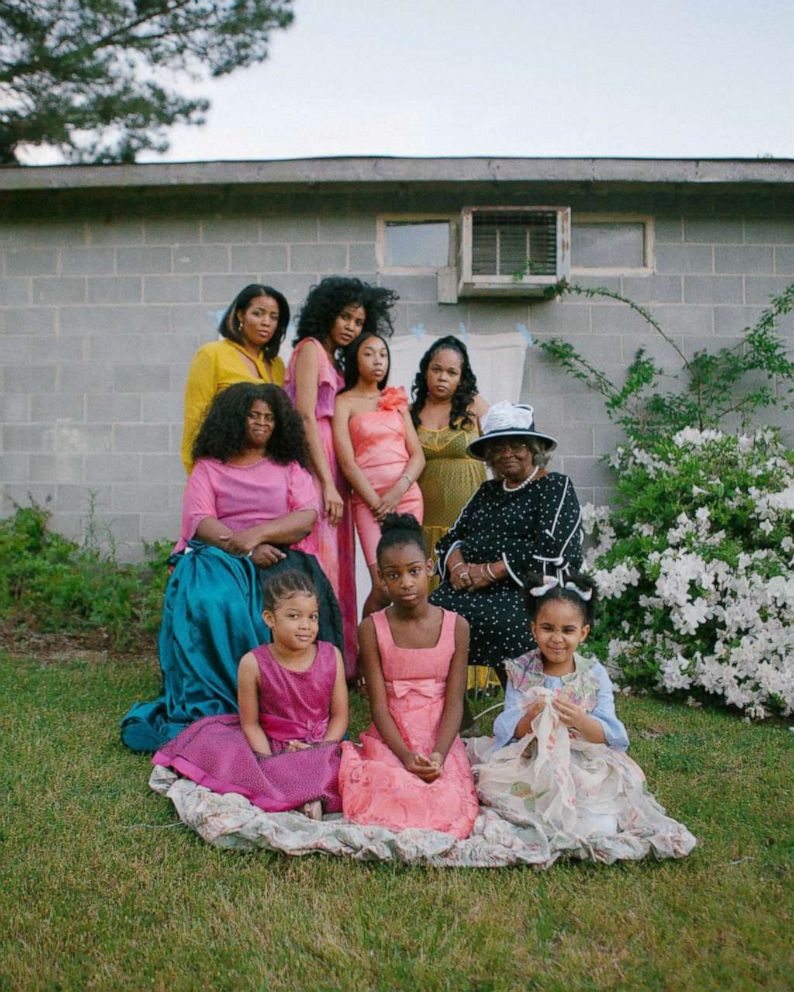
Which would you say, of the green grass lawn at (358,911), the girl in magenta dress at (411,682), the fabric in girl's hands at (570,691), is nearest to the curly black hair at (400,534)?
the girl in magenta dress at (411,682)

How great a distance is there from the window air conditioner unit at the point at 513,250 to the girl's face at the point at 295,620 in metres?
3.45

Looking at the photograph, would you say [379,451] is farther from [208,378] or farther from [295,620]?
[295,620]

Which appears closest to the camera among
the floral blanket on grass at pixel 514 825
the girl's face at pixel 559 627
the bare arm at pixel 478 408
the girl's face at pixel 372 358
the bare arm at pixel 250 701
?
the floral blanket on grass at pixel 514 825

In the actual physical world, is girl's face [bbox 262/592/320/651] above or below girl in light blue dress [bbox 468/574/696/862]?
above

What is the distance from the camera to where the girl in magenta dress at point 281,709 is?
3336mm

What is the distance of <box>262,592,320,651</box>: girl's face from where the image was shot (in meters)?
3.47

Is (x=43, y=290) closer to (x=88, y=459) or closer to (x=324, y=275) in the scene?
(x=88, y=459)

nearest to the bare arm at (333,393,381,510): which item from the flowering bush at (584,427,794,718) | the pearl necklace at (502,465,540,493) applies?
the pearl necklace at (502,465,540,493)

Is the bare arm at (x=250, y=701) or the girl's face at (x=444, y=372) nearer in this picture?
the bare arm at (x=250, y=701)

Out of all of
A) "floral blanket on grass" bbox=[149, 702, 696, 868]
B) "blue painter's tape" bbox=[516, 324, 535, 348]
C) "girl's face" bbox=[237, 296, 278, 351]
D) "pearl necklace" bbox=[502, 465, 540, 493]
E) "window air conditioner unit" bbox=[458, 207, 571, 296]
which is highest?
"window air conditioner unit" bbox=[458, 207, 571, 296]

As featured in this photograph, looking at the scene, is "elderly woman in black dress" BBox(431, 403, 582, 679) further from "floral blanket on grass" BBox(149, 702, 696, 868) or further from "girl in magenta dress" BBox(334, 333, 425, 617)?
"floral blanket on grass" BBox(149, 702, 696, 868)

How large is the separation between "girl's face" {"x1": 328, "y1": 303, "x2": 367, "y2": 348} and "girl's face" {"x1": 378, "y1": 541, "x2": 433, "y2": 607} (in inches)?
64.2

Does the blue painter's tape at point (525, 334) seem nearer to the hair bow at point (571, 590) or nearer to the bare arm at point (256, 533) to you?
the bare arm at point (256, 533)

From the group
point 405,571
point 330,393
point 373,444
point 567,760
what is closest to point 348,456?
point 373,444
